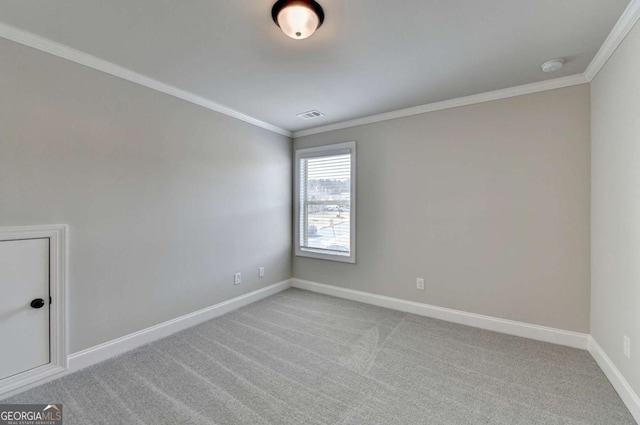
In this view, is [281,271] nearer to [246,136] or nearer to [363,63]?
[246,136]

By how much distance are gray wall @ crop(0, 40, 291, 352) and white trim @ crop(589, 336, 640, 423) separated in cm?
351

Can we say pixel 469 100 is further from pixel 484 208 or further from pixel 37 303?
pixel 37 303

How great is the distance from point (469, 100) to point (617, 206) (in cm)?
163

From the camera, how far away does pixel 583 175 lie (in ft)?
8.13

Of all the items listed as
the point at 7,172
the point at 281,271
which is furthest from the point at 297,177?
the point at 7,172

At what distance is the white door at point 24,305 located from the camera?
1.87 metres

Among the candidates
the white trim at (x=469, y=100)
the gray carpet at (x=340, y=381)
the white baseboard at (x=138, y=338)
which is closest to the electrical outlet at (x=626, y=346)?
the gray carpet at (x=340, y=381)

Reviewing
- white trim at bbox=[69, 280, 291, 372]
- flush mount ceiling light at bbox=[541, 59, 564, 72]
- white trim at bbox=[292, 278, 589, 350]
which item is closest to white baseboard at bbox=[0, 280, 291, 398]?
white trim at bbox=[69, 280, 291, 372]

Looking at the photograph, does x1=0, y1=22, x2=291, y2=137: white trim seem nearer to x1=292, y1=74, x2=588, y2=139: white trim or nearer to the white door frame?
the white door frame

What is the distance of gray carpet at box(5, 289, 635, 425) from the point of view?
1711 millimetres

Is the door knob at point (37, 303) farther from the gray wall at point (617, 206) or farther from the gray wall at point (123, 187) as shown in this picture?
the gray wall at point (617, 206)

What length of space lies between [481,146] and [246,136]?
9.20ft

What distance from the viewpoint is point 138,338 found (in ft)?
8.31

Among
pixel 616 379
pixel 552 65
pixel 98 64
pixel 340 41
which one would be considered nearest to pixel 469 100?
pixel 552 65
